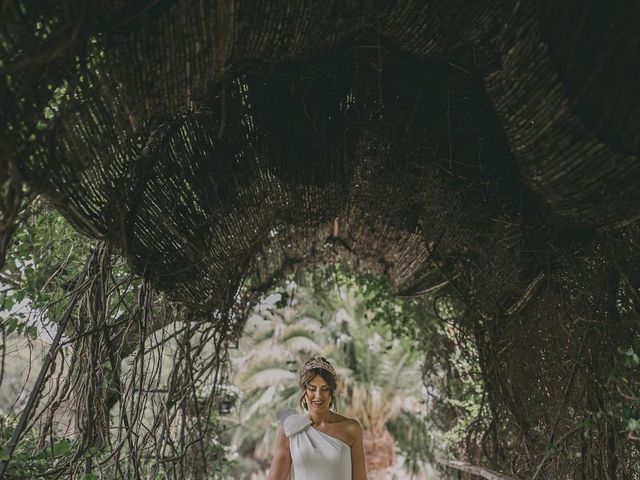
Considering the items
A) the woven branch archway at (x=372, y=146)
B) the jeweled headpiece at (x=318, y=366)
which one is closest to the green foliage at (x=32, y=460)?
the woven branch archway at (x=372, y=146)

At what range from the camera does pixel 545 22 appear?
180 centimetres

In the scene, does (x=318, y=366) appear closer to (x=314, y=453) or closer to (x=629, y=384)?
(x=314, y=453)

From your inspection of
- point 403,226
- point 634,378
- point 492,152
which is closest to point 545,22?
point 492,152

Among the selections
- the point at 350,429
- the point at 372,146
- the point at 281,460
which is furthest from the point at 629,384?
the point at 281,460

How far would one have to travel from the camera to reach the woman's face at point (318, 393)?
14.1ft

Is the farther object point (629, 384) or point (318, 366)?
point (318, 366)

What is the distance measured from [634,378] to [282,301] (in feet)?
11.5

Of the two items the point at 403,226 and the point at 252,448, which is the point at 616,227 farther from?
the point at 252,448

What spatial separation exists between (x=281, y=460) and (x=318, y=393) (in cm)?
49

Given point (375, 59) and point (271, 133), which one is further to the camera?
point (271, 133)

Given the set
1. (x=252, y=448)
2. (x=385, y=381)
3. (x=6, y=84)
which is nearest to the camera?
(x=6, y=84)

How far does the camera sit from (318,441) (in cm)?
420

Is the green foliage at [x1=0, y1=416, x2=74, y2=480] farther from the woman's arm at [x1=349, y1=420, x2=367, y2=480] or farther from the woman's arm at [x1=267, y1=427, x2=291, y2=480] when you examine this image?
the woman's arm at [x1=349, y1=420, x2=367, y2=480]

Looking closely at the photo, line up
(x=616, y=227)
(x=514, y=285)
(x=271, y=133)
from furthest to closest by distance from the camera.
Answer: (x=514, y=285), (x=271, y=133), (x=616, y=227)
